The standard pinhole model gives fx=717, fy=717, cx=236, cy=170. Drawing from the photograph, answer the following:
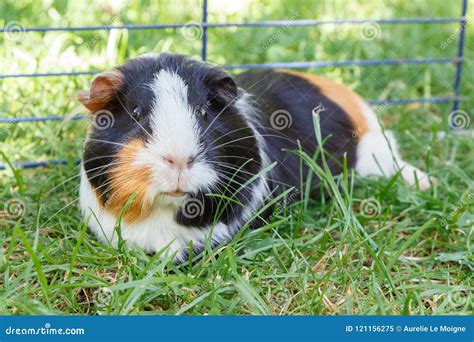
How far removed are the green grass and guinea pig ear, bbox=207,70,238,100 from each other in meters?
0.51

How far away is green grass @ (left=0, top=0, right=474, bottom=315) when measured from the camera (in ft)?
7.92

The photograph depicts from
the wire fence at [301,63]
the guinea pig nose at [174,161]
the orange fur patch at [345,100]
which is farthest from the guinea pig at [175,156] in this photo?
the wire fence at [301,63]

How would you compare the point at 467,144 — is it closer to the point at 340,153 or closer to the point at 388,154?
the point at 388,154

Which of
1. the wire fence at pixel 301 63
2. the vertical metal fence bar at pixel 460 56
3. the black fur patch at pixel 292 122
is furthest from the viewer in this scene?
the vertical metal fence bar at pixel 460 56

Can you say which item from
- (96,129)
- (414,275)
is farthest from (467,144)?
(96,129)

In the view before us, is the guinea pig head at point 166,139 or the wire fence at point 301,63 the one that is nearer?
the guinea pig head at point 166,139

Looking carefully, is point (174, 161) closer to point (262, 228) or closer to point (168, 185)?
point (168, 185)

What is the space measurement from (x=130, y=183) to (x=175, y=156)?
0.21 meters

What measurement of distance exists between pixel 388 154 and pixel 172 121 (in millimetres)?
1467

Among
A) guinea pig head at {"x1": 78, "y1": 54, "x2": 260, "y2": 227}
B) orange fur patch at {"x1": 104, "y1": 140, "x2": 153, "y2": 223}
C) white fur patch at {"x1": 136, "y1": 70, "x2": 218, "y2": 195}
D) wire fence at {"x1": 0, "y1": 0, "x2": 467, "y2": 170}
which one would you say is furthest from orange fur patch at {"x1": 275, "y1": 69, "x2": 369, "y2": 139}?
orange fur patch at {"x1": 104, "y1": 140, "x2": 153, "y2": 223}

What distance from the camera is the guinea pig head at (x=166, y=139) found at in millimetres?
2334

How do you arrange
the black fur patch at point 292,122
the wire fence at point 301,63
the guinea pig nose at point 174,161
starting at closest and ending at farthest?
the guinea pig nose at point 174,161
the black fur patch at point 292,122
the wire fence at point 301,63

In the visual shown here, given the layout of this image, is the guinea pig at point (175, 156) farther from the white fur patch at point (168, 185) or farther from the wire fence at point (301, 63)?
the wire fence at point (301, 63)

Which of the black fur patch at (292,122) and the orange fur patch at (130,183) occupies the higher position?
the black fur patch at (292,122)
